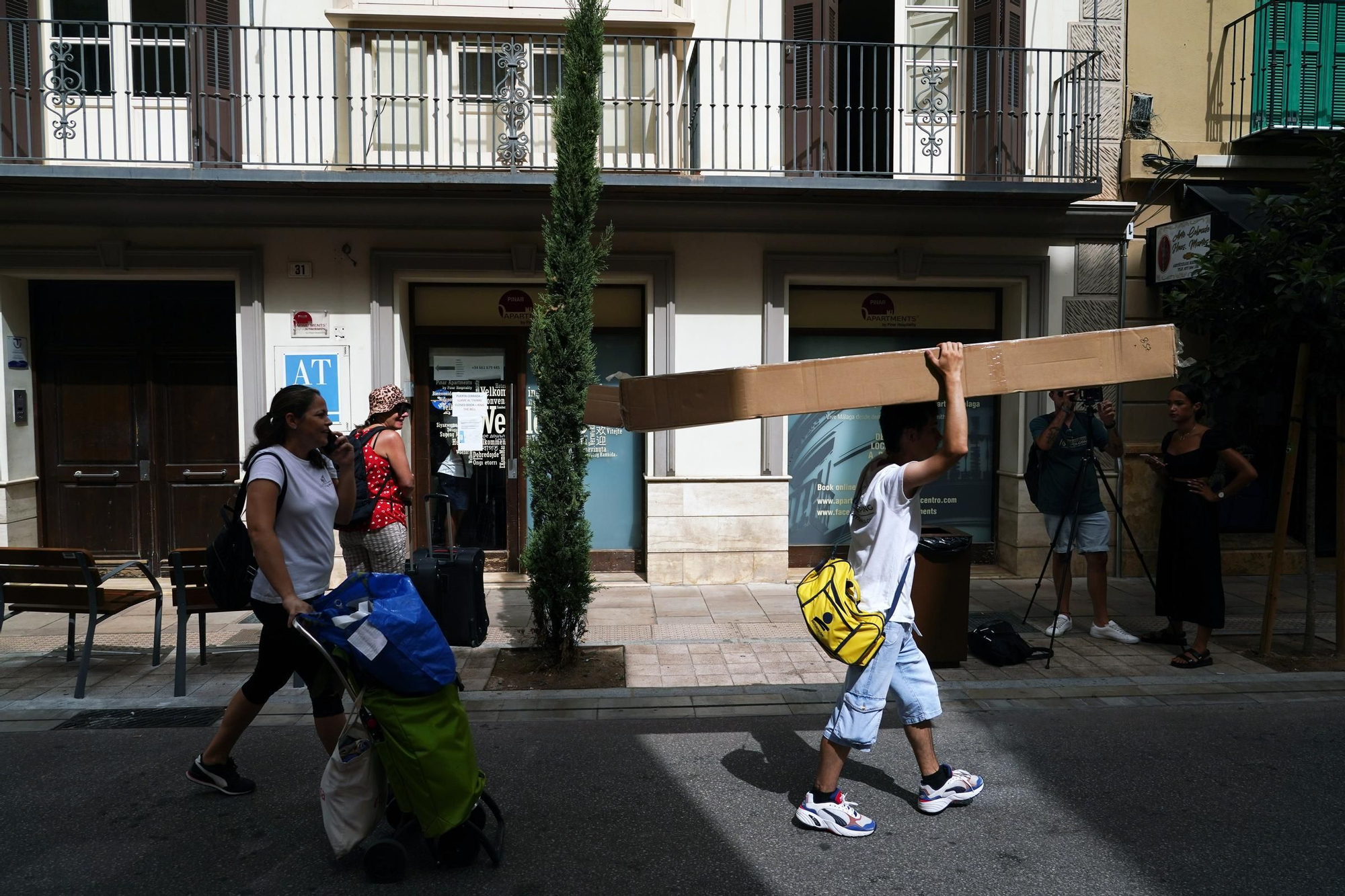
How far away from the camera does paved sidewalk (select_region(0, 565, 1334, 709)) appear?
20.3 feet

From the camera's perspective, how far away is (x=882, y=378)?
3.63 meters

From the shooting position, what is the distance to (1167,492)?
6.80m

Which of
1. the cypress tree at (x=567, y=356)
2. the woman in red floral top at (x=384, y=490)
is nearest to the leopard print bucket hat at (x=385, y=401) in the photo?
the woman in red floral top at (x=384, y=490)

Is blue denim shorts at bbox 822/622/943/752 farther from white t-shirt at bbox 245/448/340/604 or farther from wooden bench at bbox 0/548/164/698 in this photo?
wooden bench at bbox 0/548/164/698

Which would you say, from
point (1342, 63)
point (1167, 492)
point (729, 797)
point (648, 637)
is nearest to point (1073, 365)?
point (729, 797)

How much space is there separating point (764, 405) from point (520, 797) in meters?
2.21

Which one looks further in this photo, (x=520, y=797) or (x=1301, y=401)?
(x=1301, y=401)

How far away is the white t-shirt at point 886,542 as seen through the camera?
3896 millimetres

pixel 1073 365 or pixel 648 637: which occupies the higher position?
pixel 1073 365

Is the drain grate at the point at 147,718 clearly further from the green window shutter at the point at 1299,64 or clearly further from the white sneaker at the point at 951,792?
the green window shutter at the point at 1299,64

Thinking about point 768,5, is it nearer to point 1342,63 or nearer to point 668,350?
point 668,350

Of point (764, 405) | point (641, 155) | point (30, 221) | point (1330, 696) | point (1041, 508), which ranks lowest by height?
point (1330, 696)


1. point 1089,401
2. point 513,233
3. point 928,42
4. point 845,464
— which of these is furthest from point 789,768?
point 928,42

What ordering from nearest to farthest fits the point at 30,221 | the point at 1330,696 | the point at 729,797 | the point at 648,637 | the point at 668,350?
the point at 729,797
the point at 1330,696
the point at 648,637
the point at 30,221
the point at 668,350
